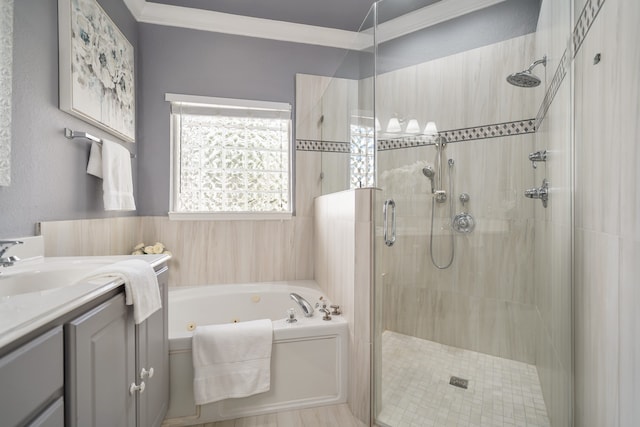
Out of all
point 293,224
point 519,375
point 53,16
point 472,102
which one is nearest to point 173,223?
point 293,224

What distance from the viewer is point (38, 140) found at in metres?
1.36

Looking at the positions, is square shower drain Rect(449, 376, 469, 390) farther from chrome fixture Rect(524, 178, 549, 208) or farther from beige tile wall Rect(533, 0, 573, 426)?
chrome fixture Rect(524, 178, 549, 208)

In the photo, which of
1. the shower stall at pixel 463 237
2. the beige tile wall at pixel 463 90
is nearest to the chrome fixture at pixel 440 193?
the shower stall at pixel 463 237

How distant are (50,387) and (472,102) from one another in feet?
6.82

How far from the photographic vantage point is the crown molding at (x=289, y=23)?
167cm

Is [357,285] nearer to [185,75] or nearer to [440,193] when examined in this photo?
[440,193]

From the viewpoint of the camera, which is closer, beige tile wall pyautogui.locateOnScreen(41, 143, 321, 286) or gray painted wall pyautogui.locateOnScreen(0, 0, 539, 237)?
gray painted wall pyautogui.locateOnScreen(0, 0, 539, 237)

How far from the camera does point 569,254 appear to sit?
1208 mm

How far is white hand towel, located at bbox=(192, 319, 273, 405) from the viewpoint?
154 centimetres

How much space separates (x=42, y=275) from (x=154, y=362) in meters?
0.56

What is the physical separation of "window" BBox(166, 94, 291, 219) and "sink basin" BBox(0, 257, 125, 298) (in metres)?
1.29

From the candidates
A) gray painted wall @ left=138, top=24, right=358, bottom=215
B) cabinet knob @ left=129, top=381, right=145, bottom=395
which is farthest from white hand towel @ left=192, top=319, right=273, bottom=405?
gray painted wall @ left=138, top=24, right=358, bottom=215

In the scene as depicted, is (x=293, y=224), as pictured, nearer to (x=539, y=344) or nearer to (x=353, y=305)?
(x=353, y=305)

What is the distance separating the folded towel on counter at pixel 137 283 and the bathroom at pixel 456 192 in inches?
24.0
